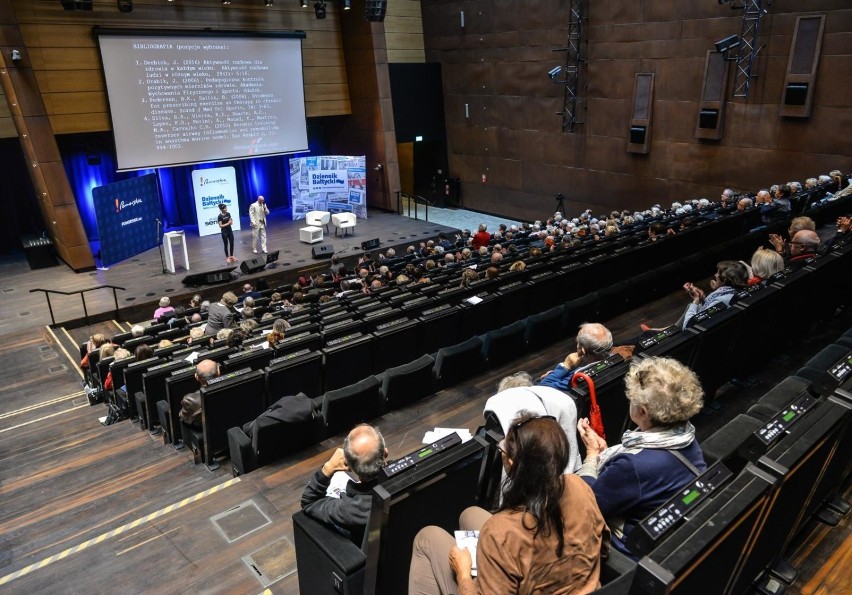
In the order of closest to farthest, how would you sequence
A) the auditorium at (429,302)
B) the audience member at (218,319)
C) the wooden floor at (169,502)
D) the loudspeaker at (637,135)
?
the auditorium at (429,302) → the wooden floor at (169,502) → the audience member at (218,319) → the loudspeaker at (637,135)

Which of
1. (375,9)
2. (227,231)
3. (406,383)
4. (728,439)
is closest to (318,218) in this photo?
(227,231)

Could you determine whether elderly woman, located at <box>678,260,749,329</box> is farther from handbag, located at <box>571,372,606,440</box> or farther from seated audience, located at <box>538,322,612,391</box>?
handbag, located at <box>571,372,606,440</box>

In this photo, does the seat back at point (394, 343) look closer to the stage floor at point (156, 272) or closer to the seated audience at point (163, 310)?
the seated audience at point (163, 310)

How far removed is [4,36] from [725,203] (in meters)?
14.5

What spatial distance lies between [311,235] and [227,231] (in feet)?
7.61

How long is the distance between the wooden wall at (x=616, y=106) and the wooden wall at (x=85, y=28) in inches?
227

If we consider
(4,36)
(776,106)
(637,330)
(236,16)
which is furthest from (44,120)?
(776,106)

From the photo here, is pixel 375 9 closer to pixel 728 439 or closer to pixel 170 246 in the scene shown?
pixel 170 246

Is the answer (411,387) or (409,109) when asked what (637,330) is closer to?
(411,387)

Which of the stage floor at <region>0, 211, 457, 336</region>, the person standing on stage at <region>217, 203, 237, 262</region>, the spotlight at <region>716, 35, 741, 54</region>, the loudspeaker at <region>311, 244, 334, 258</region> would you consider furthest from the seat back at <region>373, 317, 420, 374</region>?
the spotlight at <region>716, 35, 741, 54</region>

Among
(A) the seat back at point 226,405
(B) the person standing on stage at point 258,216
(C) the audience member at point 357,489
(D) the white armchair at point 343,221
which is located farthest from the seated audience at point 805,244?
(D) the white armchair at point 343,221

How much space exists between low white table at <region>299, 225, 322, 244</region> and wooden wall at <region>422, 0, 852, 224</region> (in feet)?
21.1

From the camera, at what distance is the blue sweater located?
2.16 metres

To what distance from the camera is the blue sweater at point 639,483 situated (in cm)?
216
